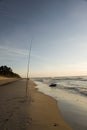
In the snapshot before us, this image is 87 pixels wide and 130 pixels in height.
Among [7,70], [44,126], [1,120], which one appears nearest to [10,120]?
[1,120]

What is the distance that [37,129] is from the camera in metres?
5.82

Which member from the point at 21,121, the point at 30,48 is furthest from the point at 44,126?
the point at 30,48

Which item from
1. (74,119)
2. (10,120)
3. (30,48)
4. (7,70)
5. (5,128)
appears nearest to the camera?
(5,128)

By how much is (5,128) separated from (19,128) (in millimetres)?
478

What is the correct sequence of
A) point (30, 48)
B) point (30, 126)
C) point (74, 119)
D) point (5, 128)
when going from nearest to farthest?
point (5, 128) → point (30, 126) → point (74, 119) → point (30, 48)

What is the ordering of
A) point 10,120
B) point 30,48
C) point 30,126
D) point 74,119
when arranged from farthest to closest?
point 30,48
point 74,119
point 10,120
point 30,126

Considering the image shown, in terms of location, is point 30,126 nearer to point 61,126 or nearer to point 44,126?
point 44,126

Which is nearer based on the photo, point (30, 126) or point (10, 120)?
point (30, 126)

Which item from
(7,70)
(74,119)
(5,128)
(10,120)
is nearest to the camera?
(5,128)

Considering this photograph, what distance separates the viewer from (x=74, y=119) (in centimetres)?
798

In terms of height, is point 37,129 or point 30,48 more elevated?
point 30,48

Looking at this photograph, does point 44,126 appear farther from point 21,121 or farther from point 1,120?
point 1,120

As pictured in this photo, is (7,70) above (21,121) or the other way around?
above

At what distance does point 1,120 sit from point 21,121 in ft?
2.56
